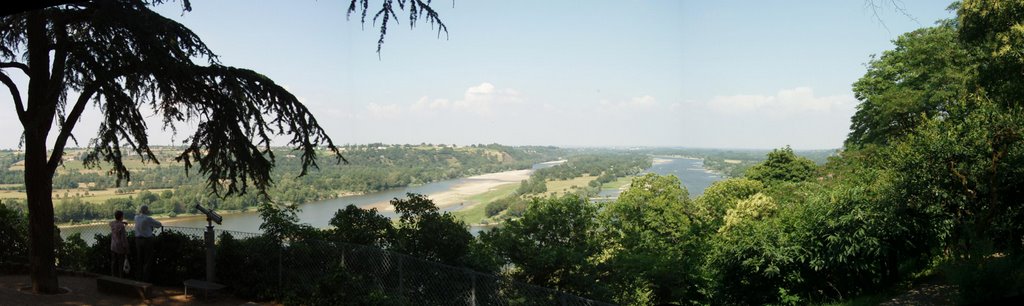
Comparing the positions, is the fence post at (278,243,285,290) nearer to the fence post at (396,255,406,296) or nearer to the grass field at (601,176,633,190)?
the fence post at (396,255,406,296)

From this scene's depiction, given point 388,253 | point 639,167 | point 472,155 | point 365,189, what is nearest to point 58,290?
point 388,253

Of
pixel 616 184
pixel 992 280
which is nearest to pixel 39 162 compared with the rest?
pixel 992 280

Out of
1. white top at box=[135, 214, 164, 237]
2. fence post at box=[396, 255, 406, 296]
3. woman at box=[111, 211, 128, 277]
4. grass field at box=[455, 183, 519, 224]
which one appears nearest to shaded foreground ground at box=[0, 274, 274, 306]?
woman at box=[111, 211, 128, 277]

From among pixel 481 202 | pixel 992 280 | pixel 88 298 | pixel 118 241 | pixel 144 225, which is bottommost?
pixel 481 202

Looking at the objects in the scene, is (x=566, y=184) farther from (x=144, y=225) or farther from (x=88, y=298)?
(x=88, y=298)

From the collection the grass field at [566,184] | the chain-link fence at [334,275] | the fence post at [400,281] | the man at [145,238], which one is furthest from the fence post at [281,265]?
the grass field at [566,184]
